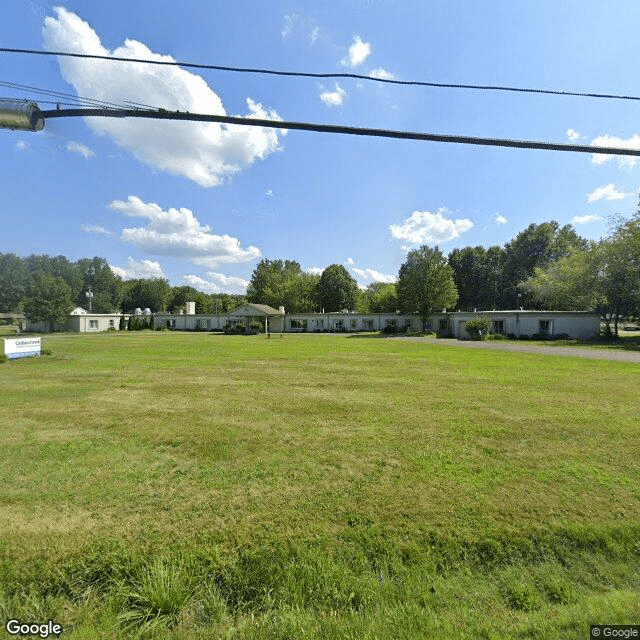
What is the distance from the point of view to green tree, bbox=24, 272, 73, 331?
4869 cm

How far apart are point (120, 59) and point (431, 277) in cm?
4930

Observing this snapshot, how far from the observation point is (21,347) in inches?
722

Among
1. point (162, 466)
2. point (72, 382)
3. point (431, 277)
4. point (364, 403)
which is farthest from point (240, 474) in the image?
point (431, 277)

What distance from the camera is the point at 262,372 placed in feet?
47.5

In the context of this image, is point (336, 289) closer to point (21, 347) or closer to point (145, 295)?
point (21, 347)

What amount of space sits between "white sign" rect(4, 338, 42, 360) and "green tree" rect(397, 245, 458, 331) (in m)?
43.8

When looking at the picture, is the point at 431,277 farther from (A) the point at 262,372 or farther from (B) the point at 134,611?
(B) the point at 134,611

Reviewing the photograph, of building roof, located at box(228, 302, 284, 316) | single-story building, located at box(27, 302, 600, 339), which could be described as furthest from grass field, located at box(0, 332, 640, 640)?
building roof, located at box(228, 302, 284, 316)

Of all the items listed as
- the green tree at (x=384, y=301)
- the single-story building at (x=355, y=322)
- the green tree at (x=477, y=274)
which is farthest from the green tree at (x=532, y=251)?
the green tree at (x=384, y=301)

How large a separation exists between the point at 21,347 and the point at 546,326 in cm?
4833

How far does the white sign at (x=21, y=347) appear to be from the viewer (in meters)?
17.4

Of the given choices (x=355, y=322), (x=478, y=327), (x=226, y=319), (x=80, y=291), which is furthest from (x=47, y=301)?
(x=478, y=327)

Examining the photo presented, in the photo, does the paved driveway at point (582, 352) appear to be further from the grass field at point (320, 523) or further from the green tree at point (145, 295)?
the green tree at point (145, 295)

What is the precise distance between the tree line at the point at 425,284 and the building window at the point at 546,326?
585cm
